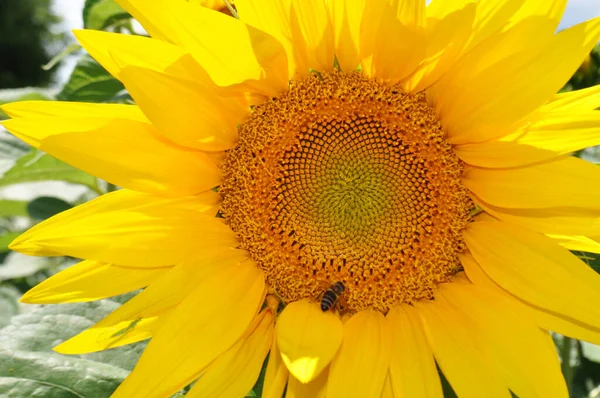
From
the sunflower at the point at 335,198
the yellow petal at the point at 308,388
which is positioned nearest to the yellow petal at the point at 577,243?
the sunflower at the point at 335,198

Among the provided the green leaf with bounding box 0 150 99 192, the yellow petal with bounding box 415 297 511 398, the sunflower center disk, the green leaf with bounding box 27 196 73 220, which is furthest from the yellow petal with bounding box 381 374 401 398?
the green leaf with bounding box 27 196 73 220

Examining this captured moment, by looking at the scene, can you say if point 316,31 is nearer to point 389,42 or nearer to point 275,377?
point 389,42

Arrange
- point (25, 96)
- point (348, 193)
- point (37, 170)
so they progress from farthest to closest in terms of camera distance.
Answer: point (25, 96)
point (37, 170)
point (348, 193)

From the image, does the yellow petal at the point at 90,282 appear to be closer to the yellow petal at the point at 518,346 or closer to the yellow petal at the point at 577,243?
the yellow petal at the point at 518,346

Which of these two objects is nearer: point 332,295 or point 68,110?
point 68,110

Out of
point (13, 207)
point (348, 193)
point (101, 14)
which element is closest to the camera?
point (348, 193)

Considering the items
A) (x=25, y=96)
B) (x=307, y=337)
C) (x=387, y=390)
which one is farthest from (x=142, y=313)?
(x=25, y=96)
